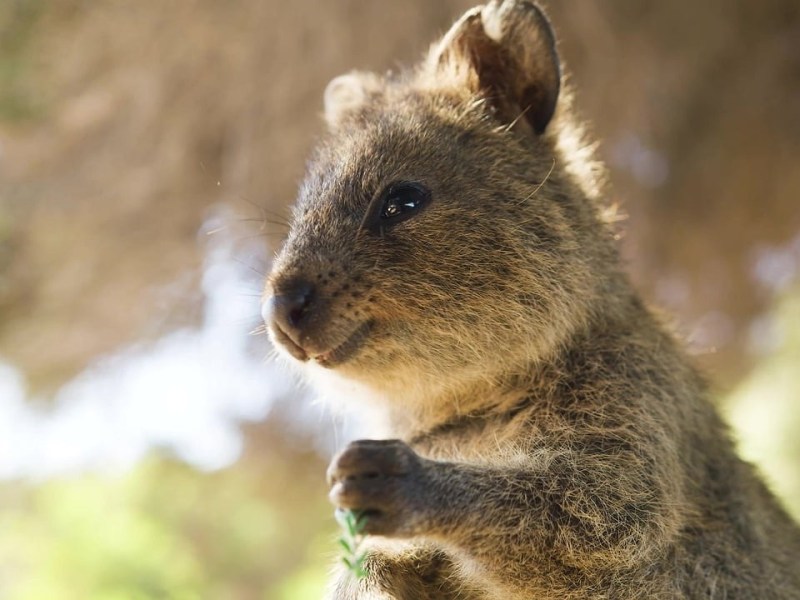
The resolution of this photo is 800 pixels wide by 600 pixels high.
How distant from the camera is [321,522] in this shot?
5.61 m

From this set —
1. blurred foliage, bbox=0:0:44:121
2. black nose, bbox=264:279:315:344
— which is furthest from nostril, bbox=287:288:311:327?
blurred foliage, bbox=0:0:44:121

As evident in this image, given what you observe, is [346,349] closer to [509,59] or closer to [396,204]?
[396,204]

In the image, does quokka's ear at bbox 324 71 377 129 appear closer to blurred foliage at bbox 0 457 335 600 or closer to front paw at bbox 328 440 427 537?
front paw at bbox 328 440 427 537

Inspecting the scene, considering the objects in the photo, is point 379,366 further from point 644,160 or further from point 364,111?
point 644,160

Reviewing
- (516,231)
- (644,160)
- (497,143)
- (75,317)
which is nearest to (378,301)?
(516,231)

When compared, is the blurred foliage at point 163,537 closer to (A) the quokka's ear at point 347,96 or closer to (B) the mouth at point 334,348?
(B) the mouth at point 334,348

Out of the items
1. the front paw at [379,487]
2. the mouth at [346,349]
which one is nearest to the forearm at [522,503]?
the front paw at [379,487]

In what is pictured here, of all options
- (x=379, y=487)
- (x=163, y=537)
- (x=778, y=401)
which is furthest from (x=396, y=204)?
(x=778, y=401)

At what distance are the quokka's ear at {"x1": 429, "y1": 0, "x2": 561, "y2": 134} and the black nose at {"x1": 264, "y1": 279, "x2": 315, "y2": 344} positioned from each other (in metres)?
0.99

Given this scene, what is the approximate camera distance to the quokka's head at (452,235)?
7.01ft

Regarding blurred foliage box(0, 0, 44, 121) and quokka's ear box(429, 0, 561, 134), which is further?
blurred foliage box(0, 0, 44, 121)

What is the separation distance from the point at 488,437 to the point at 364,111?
1278 mm

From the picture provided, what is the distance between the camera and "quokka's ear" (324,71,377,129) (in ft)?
9.70

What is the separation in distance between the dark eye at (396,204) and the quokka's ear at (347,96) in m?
0.71
